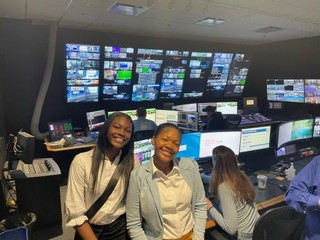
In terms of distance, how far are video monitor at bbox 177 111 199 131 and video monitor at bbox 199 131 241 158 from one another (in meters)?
1.36

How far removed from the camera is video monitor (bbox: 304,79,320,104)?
5.80 m

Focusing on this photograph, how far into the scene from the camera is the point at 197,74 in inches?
244

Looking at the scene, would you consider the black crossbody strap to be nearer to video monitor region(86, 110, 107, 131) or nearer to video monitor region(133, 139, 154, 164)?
video monitor region(133, 139, 154, 164)

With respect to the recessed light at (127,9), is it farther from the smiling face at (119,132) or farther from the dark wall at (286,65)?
the dark wall at (286,65)

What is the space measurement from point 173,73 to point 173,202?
4640 millimetres

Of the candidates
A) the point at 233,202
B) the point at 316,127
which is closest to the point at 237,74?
the point at 316,127

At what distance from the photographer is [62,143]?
4250mm

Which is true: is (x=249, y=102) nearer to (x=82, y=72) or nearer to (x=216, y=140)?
(x=82, y=72)

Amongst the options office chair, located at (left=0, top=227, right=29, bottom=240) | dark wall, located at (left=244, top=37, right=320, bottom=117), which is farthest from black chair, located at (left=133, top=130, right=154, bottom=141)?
dark wall, located at (left=244, top=37, right=320, bottom=117)

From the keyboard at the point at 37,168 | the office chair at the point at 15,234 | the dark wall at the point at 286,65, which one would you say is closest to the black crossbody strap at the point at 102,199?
the office chair at the point at 15,234

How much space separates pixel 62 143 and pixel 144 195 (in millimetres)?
3146

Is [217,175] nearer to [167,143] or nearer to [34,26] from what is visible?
[167,143]

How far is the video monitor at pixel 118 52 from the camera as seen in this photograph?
16.4ft

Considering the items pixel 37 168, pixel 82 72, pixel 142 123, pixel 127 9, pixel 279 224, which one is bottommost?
pixel 37 168
